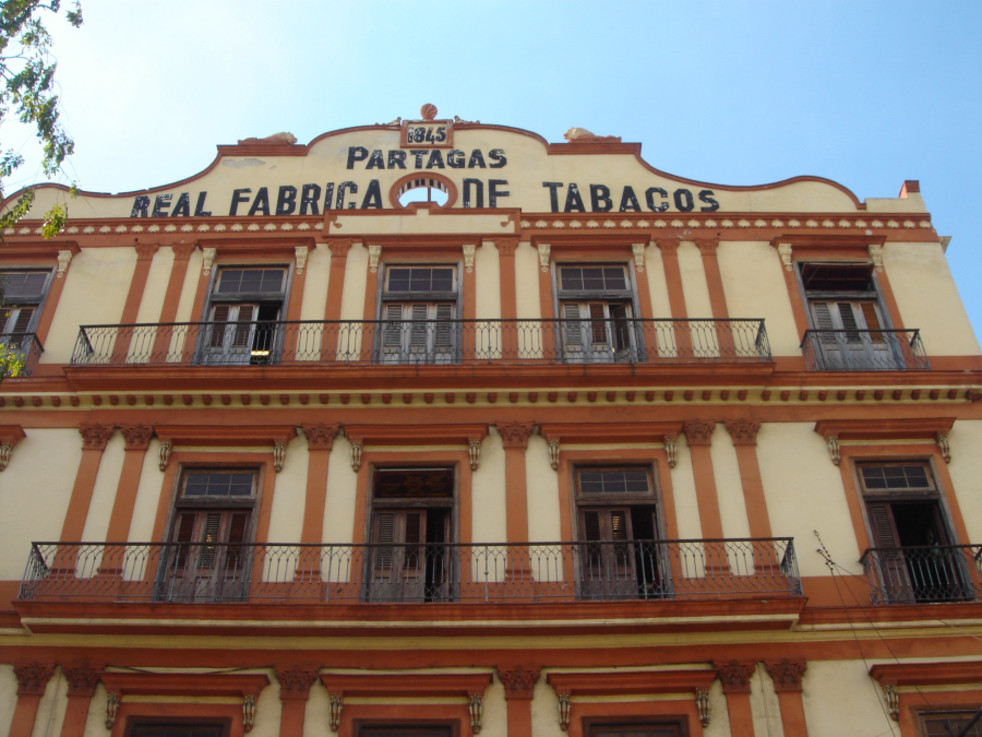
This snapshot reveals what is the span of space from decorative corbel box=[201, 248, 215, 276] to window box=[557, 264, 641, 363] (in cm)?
642

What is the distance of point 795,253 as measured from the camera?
17.7 meters

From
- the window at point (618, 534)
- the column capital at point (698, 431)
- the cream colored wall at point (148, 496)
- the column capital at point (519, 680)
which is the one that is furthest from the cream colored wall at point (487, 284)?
the column capital at point (519, 680)

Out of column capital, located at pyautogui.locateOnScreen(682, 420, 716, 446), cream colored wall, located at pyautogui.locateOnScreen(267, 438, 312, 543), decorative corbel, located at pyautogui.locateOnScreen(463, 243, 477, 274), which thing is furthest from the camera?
decorative corbel, located at pyautogui.locateOnScreen(463, 243, 477, 274)

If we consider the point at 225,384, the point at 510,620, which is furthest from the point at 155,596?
the point at 510,620

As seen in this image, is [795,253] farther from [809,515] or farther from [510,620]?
[510,620]

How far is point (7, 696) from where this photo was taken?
12586mm

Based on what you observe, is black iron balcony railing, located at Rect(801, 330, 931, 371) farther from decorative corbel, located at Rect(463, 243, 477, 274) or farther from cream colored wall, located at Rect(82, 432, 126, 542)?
cream colored wall, located at Rect(82, 432, 126, 542)

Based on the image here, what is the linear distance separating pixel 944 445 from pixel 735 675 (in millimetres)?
5347

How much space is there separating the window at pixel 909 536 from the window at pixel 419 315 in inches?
278

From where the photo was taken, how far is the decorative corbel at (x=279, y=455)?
1470cm

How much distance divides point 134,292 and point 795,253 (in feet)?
40.0

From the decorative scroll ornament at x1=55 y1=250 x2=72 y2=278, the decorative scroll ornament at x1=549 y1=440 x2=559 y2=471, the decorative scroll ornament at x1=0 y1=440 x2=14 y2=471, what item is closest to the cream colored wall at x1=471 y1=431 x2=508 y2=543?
the decorative scroll ornament at x1=549 y1=440 x2=559 y2=471

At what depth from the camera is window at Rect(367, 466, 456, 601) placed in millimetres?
13570

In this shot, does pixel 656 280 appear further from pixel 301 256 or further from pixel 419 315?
pixel 301 256
